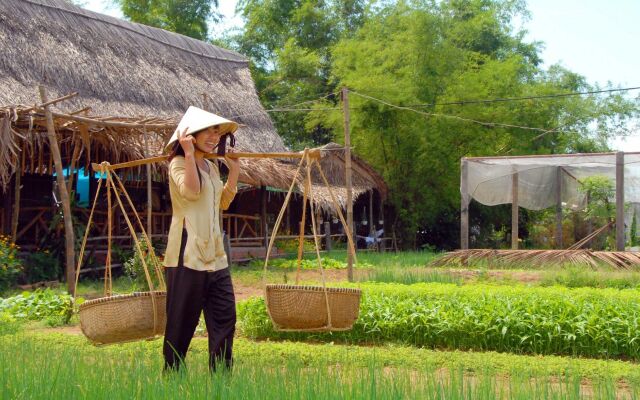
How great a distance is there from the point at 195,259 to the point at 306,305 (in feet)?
3.14

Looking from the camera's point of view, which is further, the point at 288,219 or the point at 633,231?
the point at 288,219

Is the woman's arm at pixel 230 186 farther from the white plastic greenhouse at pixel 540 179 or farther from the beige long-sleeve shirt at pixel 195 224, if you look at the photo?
the white plastic greenhouse at pixel 540 179

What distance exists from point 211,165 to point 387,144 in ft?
53.4

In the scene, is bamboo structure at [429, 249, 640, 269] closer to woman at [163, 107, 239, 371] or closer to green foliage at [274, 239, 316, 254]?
green foliage at [274, 239, 316, 254]

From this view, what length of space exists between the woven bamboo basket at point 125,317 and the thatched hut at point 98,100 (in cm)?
456

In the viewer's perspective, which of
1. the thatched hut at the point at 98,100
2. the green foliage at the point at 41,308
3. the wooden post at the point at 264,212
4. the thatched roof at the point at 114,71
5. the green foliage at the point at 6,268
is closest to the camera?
the green foliage at the point at 41,308

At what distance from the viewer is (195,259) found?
4.00 metres

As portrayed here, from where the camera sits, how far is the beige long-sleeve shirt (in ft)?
13.2

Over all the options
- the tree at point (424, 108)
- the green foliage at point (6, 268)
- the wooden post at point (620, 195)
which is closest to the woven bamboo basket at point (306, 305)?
the green foliage at point (6, 268)

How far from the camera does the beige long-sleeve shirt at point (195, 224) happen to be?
402 cm

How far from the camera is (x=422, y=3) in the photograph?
1986 cm

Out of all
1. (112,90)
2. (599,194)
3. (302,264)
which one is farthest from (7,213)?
(599,194)

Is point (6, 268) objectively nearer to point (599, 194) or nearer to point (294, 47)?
point (599, 194)

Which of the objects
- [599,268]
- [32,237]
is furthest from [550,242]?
[32,237]
